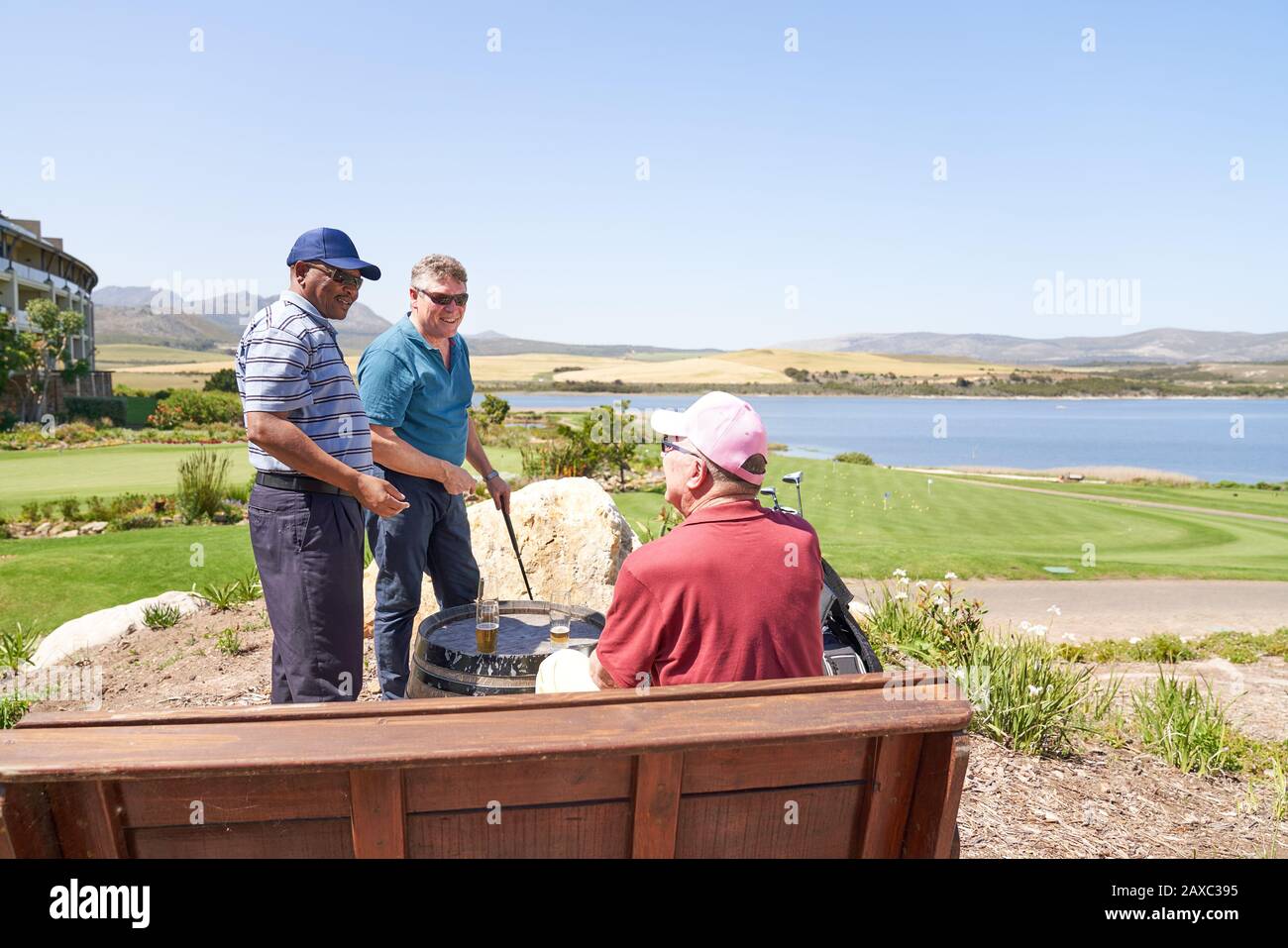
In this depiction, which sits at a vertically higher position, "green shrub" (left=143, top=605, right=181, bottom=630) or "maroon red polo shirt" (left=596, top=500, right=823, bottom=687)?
"maroon red polo shirt" (left=596, top=500, right=823, bottom=687)

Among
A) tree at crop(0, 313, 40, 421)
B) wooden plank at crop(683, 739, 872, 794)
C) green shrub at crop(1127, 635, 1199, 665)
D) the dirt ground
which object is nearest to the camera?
wooden plank at crop(683, 739, 872, 794)

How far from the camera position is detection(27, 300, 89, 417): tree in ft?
128

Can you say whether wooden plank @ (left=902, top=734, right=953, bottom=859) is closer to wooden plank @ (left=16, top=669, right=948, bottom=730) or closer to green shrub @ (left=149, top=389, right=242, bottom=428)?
wooden plank @ (left=16, top=669, right=948, bottom=730)

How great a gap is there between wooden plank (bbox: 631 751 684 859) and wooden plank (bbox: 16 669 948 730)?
0.13m

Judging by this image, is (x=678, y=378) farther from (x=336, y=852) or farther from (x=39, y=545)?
(x=336, y=852)

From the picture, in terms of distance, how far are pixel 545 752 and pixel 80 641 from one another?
277 inches

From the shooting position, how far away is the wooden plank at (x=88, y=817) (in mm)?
1538

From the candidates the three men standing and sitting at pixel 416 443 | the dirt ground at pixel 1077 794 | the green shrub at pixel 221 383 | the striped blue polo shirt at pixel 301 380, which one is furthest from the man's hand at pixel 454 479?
the green shrub at pixel 221 383

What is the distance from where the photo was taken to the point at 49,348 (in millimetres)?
40781

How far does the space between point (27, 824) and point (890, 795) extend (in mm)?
1691

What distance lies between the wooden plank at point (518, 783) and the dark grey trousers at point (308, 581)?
1915 mm

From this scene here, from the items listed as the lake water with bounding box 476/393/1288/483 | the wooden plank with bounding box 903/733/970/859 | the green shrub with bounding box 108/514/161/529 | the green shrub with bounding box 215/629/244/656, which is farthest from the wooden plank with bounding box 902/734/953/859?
the lake water with bounding box 476/393/1288/483

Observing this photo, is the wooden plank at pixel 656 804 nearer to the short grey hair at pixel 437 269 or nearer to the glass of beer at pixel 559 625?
the glass of beer at pixel 559 625
